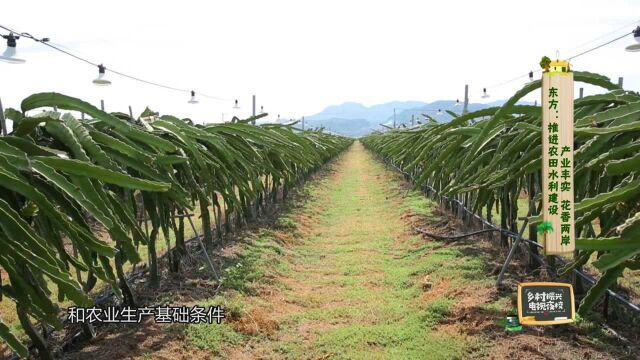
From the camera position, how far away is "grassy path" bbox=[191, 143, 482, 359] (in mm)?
3697

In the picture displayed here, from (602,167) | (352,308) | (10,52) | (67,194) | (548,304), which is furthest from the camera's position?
(10,52)

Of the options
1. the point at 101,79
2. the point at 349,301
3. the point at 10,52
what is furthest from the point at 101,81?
the point at 349,301

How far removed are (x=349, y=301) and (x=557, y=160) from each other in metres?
3.19

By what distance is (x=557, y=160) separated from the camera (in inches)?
78.4

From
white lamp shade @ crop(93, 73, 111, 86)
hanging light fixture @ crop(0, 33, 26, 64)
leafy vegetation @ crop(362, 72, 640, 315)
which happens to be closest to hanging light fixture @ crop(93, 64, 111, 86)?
white lamp shade @ crop(93, 73, 111, 86)

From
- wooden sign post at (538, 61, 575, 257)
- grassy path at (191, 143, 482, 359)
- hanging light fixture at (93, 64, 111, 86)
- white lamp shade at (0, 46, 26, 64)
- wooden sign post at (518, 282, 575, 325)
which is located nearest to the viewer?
wooden sign post at (538, 61, 575, 257)

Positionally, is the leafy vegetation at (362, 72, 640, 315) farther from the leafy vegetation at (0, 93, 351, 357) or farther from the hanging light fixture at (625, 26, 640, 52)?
the hanging light fixture at (625, 26, 640, 52)

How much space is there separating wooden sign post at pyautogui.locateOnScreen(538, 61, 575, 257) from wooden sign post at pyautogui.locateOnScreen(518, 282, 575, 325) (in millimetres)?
1018

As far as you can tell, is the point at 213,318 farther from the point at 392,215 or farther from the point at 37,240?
the point at 392,215

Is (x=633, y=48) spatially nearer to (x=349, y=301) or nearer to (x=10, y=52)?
(x=349, y=301)

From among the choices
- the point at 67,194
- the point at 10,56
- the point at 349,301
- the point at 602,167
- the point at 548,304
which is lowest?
the point at 349,301

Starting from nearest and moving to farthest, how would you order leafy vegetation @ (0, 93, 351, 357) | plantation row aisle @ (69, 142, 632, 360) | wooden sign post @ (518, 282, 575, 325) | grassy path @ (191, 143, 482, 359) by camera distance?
leafy vegetation @ (0, 93, 351, 357) → wooden sign post @ (518, 282, 575, 325) → plantation row aisle @ (69, 142, 632, 360) → grassy path @ (191, 143, 482, 359)

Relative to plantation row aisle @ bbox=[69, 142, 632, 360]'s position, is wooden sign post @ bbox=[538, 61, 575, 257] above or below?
above

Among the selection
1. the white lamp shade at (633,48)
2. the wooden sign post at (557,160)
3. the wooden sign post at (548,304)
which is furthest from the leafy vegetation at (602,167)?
the white lamp shade at (633,48)
